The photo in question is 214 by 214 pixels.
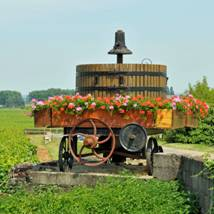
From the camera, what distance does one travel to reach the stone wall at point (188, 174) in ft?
24.1

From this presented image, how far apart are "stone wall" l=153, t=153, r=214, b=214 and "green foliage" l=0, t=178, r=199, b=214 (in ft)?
0.53

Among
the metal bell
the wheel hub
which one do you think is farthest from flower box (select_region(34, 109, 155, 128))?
the metal bell

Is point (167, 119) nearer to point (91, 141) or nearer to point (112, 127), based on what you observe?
point (112, 127)

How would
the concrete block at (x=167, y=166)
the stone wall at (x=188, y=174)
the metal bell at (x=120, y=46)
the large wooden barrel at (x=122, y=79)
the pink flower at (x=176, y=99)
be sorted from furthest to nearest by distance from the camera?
the metal bell at (x=120, y=46)
the large wooden barrel at (x=122, y=79)
the pink flower at (x=176, y=99)
the concrete block at (x=167, y=166)
the stone wall at (x=188, y=174)

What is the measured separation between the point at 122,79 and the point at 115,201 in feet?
15.2

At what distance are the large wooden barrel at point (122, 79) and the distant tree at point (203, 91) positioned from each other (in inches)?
1105

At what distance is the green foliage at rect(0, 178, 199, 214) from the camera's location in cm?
776

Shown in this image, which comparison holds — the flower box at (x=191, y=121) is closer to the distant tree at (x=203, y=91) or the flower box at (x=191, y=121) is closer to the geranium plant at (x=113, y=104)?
the geranium plant at (x=113, y=104)

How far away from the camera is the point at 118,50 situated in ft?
41.5

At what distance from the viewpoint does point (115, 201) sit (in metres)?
7.90

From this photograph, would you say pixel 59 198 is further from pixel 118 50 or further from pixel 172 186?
pixel 118 50

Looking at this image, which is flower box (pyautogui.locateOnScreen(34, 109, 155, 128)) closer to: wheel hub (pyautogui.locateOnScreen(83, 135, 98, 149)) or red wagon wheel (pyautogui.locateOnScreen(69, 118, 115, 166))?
red wagon wheel (pyautogui.locateOnScreen(69, 118, 115, 166))

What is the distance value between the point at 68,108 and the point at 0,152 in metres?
5.95

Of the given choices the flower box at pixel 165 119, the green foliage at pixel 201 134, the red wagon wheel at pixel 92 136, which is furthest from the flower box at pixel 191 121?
the green foliage at pixel 201 134
